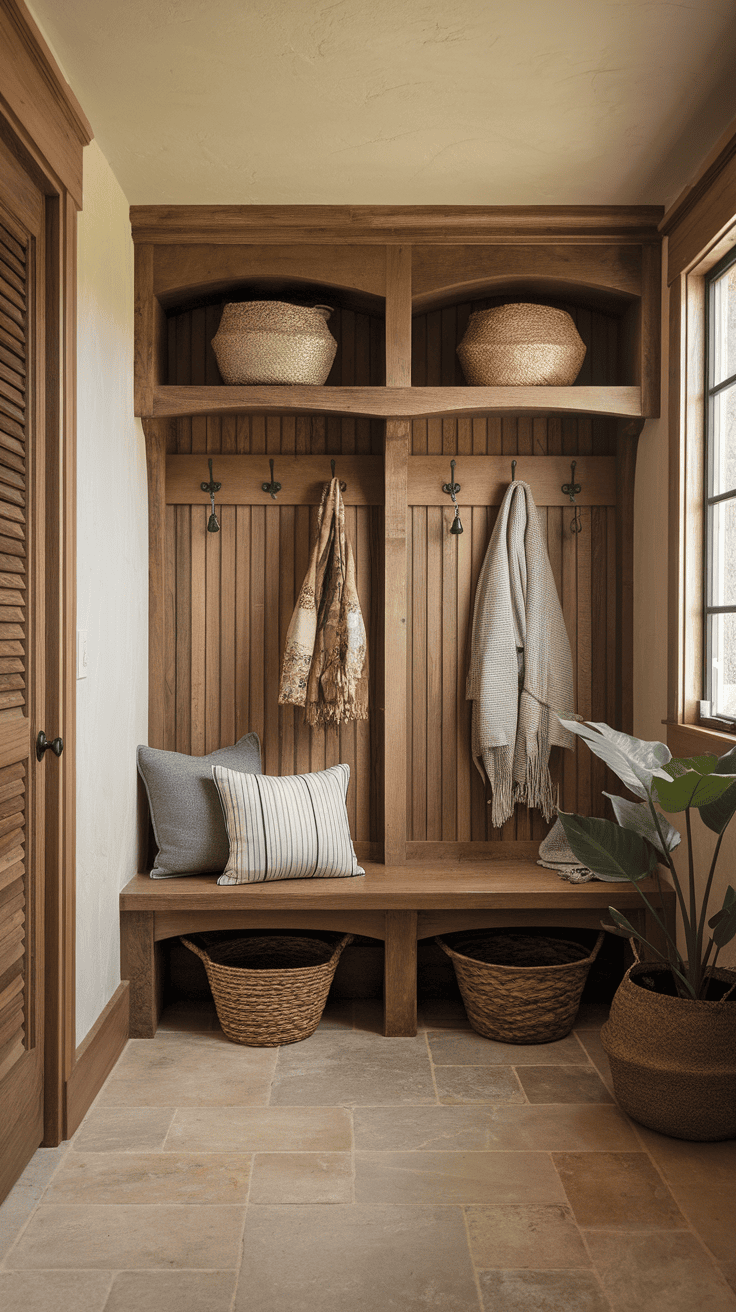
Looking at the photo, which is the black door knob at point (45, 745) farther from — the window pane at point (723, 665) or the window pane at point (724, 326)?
the window pane at point (724, 326)

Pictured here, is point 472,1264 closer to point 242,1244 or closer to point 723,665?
point 242,1244

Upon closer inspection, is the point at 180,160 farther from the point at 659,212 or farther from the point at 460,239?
the point at 659,212

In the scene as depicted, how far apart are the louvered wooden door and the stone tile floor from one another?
27cm

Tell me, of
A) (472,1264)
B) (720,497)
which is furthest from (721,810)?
(472,1264)

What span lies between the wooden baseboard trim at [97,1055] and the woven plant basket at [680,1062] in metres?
1.30

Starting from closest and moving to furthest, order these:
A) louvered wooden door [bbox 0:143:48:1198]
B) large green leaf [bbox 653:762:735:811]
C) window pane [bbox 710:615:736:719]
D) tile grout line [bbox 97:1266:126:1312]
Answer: tile grout line [bbox 97:1266:126:1312]
louvered wooden door [bbox 0:143:48:1198]
large green leaf [bbox 653:762:735:811]
window pane [bbox 710:615:736:719]

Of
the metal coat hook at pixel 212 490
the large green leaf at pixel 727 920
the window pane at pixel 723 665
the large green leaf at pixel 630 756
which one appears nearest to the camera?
the large green leaf at pixel 727 920

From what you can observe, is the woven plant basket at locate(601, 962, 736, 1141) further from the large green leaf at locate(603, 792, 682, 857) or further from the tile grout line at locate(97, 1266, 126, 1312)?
the tile grout line at locate(97, 1266, 126, 1312)

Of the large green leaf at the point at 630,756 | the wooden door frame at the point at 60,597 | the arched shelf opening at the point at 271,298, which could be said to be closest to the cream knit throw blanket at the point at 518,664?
the arched shelf opening at the point at 271,298

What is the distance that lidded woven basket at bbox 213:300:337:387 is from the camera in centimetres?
302

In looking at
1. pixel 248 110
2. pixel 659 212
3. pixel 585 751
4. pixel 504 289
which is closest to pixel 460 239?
pixel 504 289

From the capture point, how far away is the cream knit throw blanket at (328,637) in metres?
3.15

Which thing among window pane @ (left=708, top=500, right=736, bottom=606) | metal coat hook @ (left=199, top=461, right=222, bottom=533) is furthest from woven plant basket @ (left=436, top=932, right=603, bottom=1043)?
metal coat hook @ (left=199, top=461, right=222, bottom=533)

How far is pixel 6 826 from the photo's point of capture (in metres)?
2.00
